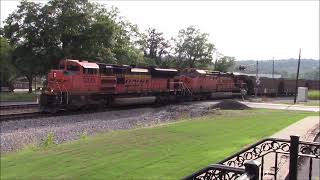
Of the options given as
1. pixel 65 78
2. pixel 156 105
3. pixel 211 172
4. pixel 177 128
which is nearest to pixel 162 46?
pixel 156 105

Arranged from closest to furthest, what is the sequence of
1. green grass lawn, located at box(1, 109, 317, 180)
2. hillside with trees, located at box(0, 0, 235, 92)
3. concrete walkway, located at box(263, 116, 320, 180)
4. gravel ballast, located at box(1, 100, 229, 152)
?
concrete walkway, located at box(263, 116, 320, 180), green grass lawn, located at box(1, 109, 317, 180), gravel ballast, located at box(1, 100, 229, 152), hillside with trees, located at box(0, 0, 235, 92)

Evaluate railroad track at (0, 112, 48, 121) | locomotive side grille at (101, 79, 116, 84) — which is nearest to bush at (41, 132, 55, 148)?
railroad track at (0, 112, 48, 121)

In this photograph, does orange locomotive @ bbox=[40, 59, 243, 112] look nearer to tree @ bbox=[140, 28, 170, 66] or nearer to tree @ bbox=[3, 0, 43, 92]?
tree @ bbox=[3, 0, 43, 92]

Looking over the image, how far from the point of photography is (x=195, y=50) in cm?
11219

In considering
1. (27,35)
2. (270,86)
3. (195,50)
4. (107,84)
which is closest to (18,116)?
(107,84)

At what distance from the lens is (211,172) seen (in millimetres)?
5312

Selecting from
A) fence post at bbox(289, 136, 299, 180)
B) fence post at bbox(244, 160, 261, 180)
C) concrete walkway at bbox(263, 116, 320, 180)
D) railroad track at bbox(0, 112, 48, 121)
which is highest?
fence post at bbox(244, 160, 261, 180)

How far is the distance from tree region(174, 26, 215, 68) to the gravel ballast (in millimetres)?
76893

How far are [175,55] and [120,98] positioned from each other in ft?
255

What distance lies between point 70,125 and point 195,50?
88.8 metres

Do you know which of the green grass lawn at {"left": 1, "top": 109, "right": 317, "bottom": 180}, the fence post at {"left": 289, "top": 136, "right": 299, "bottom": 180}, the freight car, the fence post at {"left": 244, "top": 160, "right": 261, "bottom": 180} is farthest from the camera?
the freight car

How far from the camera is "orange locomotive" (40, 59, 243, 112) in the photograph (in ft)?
104

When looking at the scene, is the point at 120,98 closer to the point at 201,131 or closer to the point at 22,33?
the point at 201,131

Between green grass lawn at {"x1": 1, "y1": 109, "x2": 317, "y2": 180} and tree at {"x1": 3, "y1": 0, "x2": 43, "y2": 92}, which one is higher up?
tree at {"x1": 3, "y1": 0, "x2": 43, "y2": 92}
